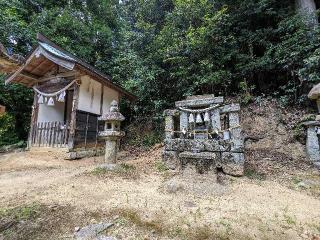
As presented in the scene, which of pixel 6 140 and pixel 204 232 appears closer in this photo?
pixel 204 232

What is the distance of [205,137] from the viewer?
20.1 feet

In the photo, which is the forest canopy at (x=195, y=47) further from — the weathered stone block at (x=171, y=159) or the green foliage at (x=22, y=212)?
the green foliage at (x=22, y=212)

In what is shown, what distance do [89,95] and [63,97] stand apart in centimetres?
128

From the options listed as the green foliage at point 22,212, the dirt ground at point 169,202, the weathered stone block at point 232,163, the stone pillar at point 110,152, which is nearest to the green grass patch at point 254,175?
the dirt ground at point 169,202

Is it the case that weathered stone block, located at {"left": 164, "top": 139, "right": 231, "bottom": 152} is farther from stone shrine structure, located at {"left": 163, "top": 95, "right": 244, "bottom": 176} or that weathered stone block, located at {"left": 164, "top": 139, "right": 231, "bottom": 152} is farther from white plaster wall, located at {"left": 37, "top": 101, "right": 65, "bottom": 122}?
white plaster wall, located at {"left": 37, "top": 101, "right": 65, "bottom": 122}

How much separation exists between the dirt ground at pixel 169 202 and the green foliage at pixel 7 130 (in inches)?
230

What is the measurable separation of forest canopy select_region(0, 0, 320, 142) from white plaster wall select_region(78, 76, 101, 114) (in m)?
1.93

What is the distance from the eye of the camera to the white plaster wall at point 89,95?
9.32 meters

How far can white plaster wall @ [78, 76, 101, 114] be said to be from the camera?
9320 mm

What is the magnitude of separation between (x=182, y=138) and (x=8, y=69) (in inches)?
327

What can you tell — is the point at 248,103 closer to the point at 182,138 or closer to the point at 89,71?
the point at 182,138

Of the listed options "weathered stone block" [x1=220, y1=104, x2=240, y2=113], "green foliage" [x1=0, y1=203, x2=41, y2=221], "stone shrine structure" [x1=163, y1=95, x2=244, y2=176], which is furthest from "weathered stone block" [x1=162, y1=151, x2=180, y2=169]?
"green foliage" [x1=0, y1=203, x2=41, y2=221]

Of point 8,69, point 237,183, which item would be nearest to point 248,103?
point 237,183

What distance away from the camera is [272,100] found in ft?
31.8
